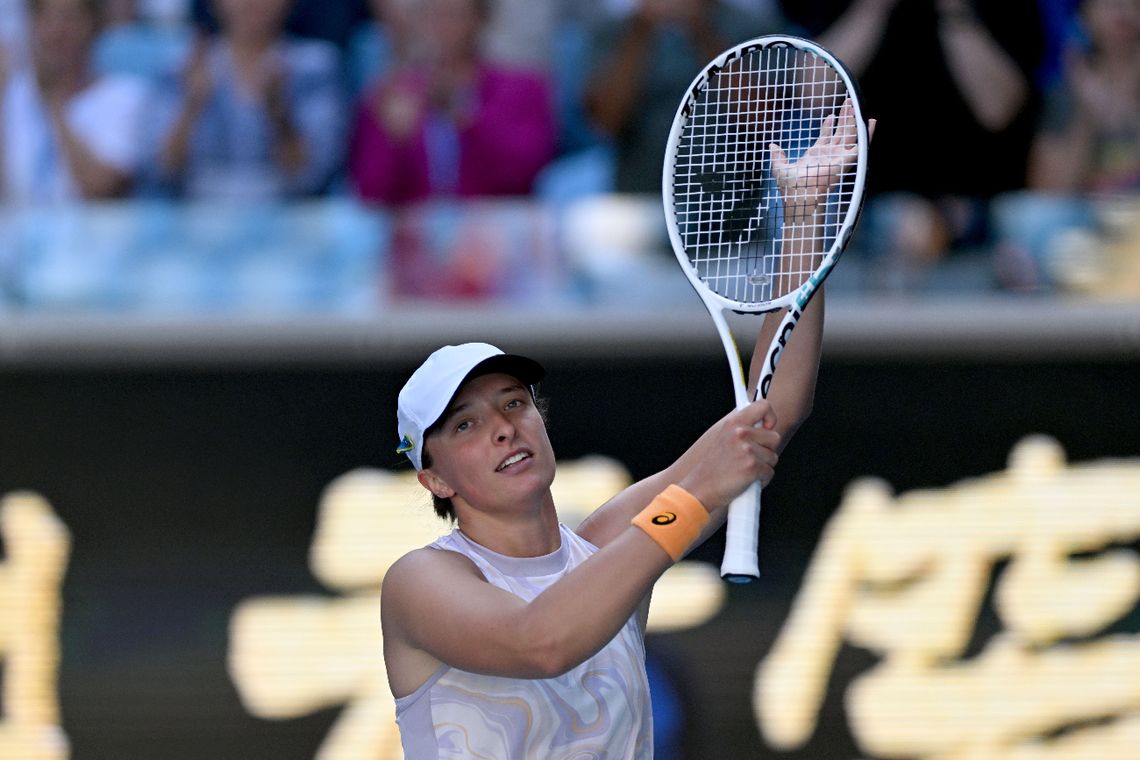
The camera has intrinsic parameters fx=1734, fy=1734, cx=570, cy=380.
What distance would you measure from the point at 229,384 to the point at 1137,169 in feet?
9.75

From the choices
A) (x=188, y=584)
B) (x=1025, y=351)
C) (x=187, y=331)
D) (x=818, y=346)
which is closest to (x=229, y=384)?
(x=187, y=331)

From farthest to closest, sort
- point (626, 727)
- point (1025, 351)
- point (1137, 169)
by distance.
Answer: point (1137, 169), point (1025, 351), point (626, 727)

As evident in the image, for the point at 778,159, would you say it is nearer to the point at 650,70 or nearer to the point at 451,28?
the point at 650,70

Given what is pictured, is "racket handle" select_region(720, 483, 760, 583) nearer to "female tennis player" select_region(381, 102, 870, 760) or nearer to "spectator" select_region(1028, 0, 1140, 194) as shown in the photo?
"female tennis player" select_region(381, 102, 870, 760)

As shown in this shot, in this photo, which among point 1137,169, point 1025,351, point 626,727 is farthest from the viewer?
point 1137,169

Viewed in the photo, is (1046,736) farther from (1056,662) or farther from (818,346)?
(818,346)

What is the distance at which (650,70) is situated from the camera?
566 centimetres

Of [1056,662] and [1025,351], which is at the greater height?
[1025,351]

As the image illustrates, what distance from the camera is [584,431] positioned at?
5.06 m

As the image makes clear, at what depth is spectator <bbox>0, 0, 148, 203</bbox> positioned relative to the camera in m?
5.74

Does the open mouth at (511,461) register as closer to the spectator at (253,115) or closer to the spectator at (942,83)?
the spectator at (942,83)

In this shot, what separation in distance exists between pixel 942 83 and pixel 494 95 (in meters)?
1.47

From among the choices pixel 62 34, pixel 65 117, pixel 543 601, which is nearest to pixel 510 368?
pixel 543 601

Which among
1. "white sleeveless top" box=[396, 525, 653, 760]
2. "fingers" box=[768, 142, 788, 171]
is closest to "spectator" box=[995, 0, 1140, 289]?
"fingers" box=[768, 142, 788, 171]
